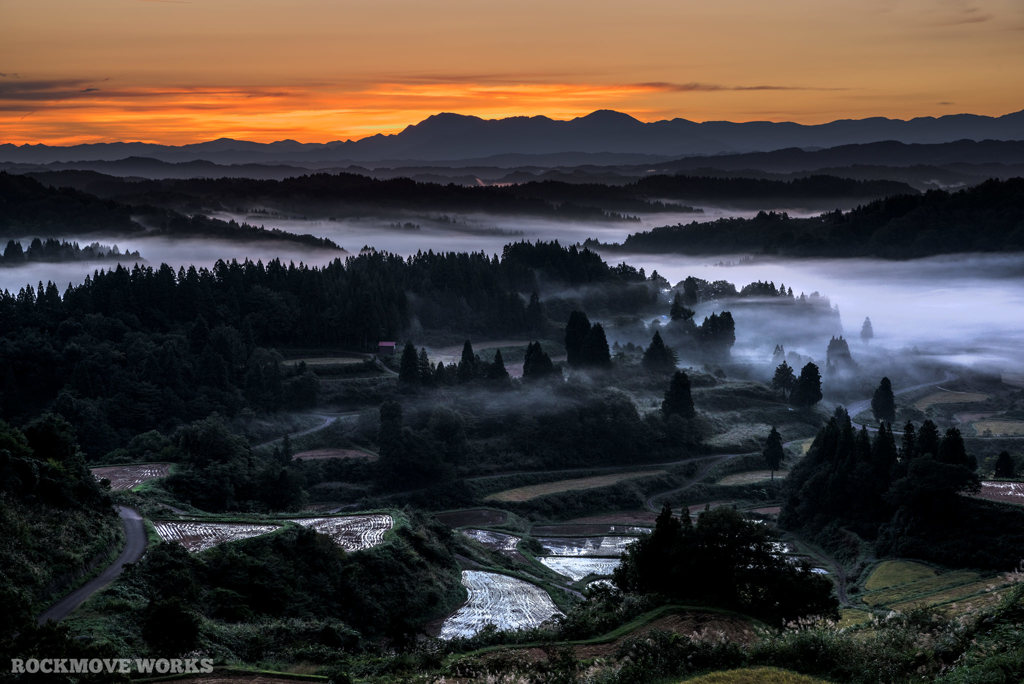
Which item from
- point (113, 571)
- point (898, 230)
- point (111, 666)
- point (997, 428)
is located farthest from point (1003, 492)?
point (898, 230)

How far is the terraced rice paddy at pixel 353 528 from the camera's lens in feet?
123

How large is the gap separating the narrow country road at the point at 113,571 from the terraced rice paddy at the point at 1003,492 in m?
37.0

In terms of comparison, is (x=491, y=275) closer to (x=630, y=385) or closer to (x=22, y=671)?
(x=630, y=385)

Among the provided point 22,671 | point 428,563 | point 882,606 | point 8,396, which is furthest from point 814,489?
point 8,396

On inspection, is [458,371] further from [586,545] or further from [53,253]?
[53,253]

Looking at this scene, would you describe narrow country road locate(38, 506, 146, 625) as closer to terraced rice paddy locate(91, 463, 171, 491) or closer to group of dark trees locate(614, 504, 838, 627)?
terraced rice paddy locate(91, 463, 171, 491)

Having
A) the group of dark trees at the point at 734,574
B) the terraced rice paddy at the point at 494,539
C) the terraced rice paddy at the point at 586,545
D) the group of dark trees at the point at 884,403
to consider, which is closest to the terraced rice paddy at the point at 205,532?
the group of dark trees at the point at 734,574

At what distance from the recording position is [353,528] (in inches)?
1564

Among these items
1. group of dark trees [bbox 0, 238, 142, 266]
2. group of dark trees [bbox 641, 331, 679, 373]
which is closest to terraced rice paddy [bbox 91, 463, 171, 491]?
group of dark trees [bbox 641, 331, 679, 373]

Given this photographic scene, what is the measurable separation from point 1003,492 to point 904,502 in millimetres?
4641

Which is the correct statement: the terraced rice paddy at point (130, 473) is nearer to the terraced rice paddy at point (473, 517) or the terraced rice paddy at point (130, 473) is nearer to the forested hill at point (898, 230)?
the terraced rice paddy at point (473, 517)

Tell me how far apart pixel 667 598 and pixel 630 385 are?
60168mm

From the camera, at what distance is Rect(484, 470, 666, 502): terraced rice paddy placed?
6712 cm

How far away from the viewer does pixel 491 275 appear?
120 metres
